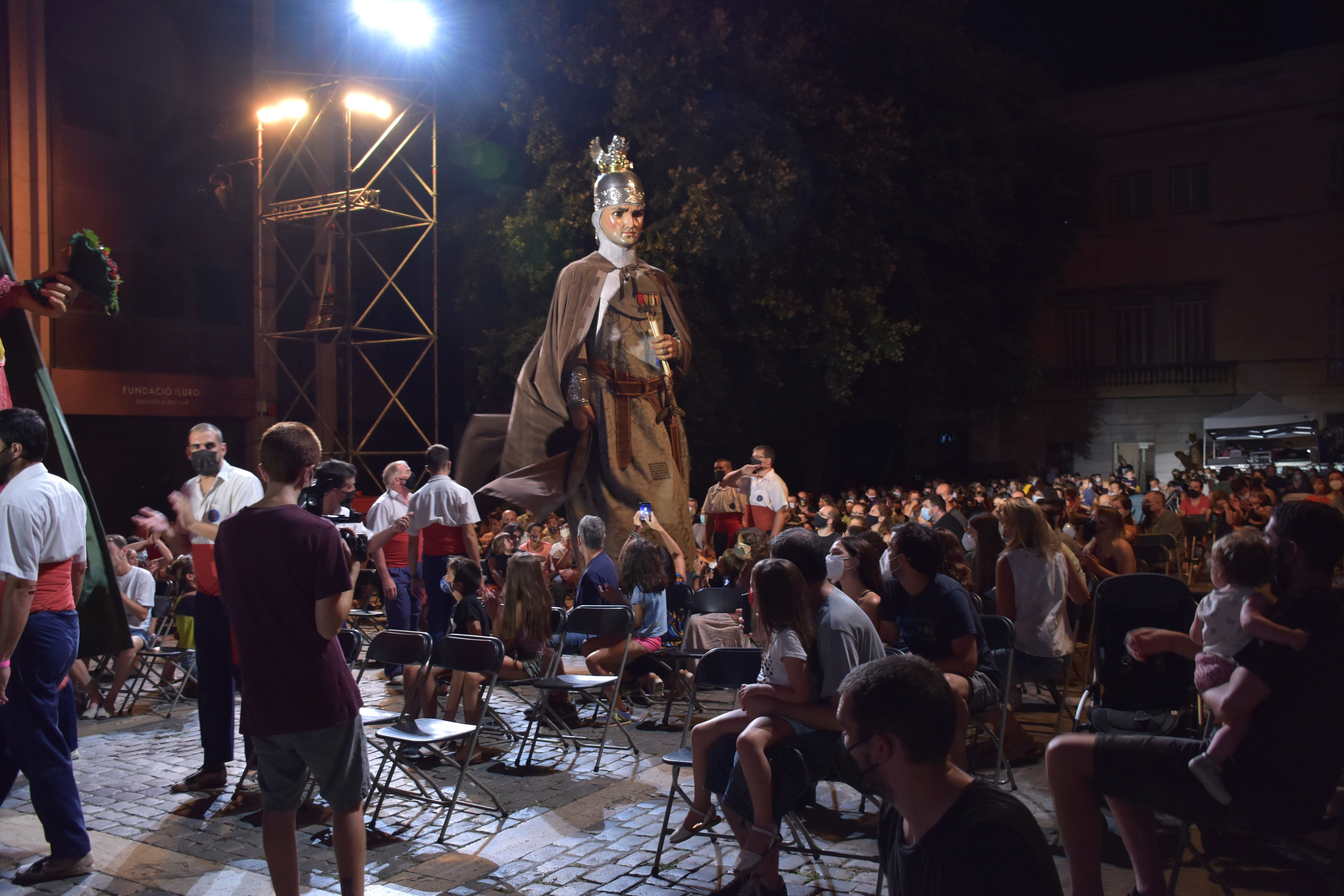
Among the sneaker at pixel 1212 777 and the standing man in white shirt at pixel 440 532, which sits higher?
the standing man in white shirt at pixel 440 532

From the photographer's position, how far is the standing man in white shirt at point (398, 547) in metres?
7.91

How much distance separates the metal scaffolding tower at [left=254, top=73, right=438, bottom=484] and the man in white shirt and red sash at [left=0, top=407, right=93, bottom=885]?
12389mm

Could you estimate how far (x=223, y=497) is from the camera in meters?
5.63

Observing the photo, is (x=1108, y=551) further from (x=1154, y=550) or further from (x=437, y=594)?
(x=437, y=594)

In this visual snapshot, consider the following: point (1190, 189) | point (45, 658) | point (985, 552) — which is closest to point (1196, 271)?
point (1190, 189)

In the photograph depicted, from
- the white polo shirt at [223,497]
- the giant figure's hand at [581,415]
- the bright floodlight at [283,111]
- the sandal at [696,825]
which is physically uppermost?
the bright floodlight at [283,111]

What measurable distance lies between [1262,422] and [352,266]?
737 inches

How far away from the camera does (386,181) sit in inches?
849

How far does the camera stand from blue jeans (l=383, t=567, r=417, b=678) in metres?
7.81

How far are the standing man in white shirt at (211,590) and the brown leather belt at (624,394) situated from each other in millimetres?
4912

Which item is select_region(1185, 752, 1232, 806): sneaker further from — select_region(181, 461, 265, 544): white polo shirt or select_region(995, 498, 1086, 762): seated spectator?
select_region(181, 461, 265, 544): white polo shirt

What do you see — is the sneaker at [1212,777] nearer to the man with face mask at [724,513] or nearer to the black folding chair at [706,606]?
the black folding chair at [706,606]

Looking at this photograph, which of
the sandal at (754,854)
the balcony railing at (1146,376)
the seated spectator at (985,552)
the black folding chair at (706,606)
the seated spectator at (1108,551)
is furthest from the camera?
the balcony railing at (1146,376)

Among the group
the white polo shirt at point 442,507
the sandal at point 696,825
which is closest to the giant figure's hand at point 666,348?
the white polo shirt at point 442,507
